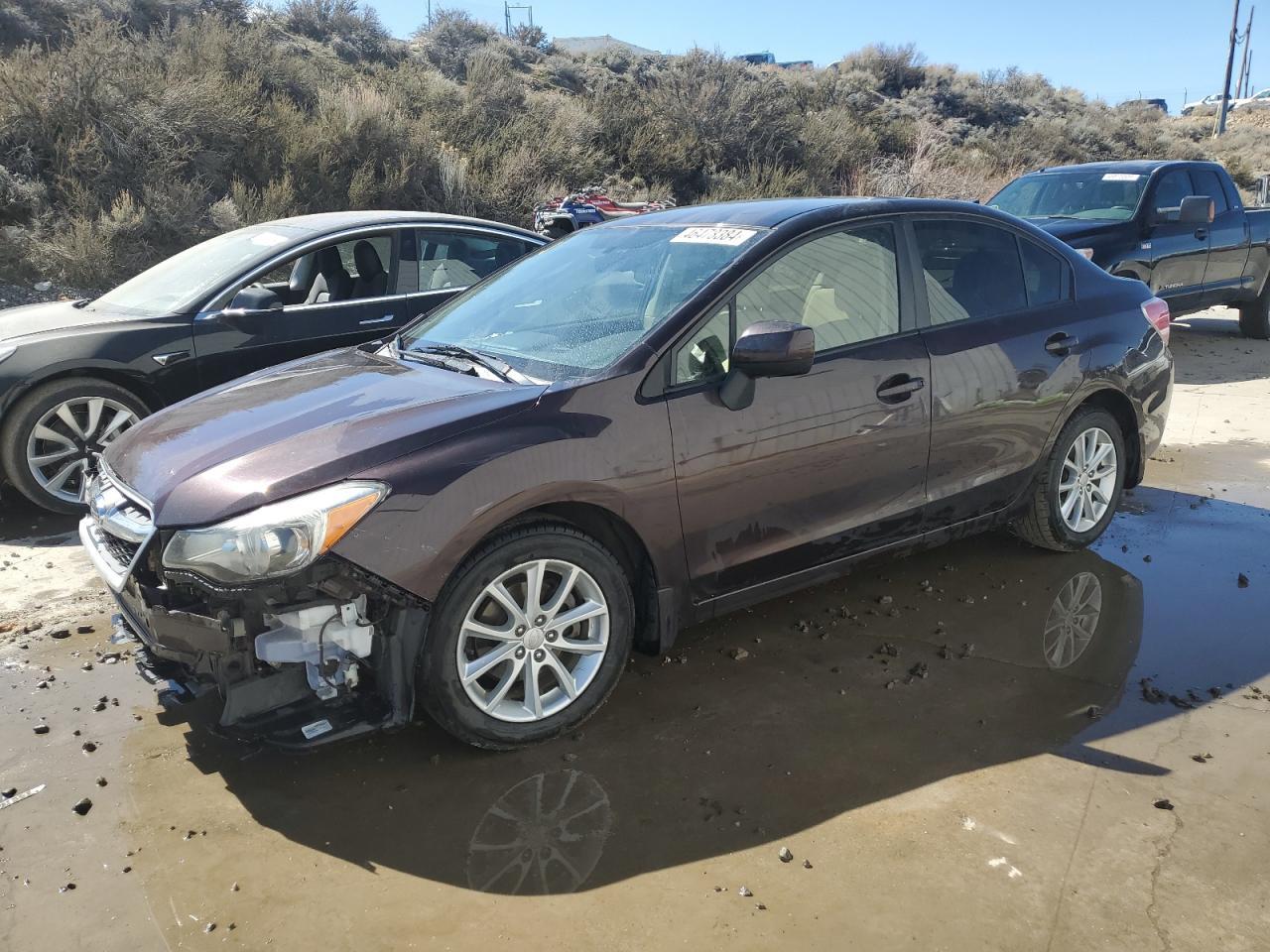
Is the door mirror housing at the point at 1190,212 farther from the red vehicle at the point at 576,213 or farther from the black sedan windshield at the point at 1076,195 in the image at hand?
the red vehicle at the point at 576,213

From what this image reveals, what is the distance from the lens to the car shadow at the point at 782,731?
3098 mm

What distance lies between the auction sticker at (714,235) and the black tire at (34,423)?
3.58 meters

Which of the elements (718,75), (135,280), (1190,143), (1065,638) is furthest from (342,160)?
(1190,143)

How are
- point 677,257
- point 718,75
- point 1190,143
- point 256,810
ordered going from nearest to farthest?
point 256,810 → point 677,257 → point 718,75 → point 1190,143

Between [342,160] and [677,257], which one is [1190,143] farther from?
[677,257]

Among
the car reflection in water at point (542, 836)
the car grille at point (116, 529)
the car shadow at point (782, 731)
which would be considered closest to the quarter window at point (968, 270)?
the car shadow at point (782, 731)

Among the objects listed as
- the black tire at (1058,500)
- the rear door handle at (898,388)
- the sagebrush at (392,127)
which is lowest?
the black tire at (1058,500)

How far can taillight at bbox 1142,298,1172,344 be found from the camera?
5293 mm

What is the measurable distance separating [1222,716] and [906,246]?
218cm

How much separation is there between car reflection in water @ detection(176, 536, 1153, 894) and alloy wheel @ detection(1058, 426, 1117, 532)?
0.58 metres

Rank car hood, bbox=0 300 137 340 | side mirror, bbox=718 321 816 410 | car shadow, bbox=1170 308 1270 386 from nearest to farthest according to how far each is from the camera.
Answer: side mirror, bbox=718 321 816 410, car hood, bbox=0 300 137 340, car shadow, bbox=1170 308 1270 386

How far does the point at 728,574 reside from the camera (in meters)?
3.88

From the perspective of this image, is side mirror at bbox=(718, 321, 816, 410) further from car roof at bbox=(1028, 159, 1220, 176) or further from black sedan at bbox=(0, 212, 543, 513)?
car roof at bbox=(1028, 159, 1220, 176)

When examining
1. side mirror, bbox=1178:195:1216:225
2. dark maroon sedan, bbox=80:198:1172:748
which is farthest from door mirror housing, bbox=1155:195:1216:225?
dark maroon sedan, bbox=80:198:1172:748
